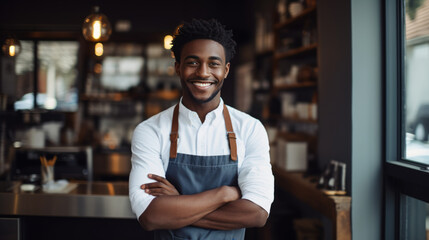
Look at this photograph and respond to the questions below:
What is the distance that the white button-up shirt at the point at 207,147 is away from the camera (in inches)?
67.6

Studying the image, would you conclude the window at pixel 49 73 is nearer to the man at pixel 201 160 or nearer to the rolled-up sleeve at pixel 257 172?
the man at pixel 201 160

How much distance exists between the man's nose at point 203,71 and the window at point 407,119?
1.44 m

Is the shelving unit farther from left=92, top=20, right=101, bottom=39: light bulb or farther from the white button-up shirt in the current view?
the white button-up shirt

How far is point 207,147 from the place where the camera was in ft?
5.91

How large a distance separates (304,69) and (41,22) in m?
4.80

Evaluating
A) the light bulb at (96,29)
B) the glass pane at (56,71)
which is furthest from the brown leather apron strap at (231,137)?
the glass pane at (56,71)

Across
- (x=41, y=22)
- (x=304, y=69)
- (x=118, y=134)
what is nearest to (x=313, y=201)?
(x=304, y=69)

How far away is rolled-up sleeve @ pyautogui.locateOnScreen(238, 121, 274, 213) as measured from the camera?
5.58 feet

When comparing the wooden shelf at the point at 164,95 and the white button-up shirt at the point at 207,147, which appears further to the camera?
the wooden shelf at the point at 164,95

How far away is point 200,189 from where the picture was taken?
5.79 ft

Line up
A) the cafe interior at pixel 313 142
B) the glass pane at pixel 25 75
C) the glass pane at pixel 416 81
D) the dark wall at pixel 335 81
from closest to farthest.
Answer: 1. the glass pane at pixel 416 81
2. the cafe interior at pixel 313 142
3. the dark wall at pixel 335 81
4. the glass pane at pixel 25 75

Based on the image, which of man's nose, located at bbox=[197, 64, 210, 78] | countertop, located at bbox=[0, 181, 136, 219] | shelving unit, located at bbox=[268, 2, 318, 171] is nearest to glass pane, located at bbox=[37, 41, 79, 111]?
shelving unit, located at bbox=[268, 2, 318, 171]

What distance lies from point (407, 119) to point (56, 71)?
20.6 ft

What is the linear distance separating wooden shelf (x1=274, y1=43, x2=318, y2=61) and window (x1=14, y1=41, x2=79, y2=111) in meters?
3.91
